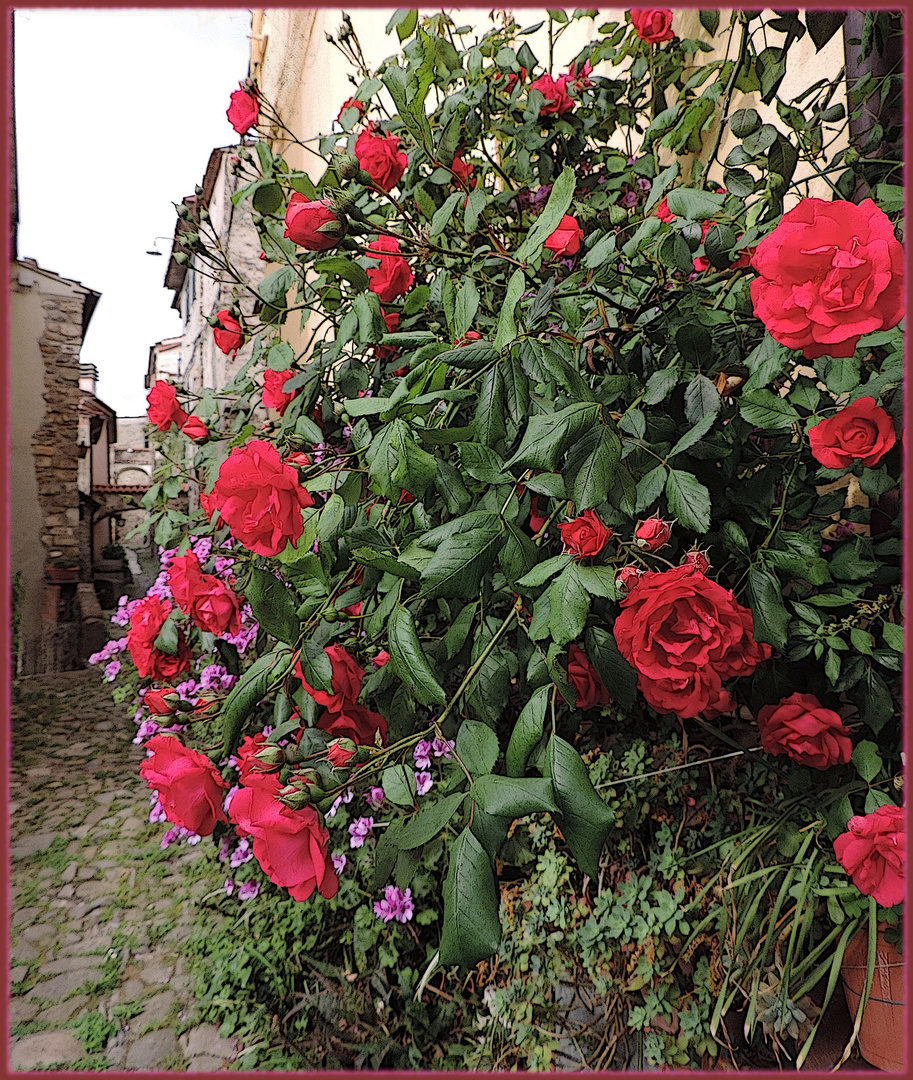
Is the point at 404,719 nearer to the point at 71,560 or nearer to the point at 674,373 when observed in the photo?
the point at 674,373

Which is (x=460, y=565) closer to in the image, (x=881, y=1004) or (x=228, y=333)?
(x=881, y=1004)

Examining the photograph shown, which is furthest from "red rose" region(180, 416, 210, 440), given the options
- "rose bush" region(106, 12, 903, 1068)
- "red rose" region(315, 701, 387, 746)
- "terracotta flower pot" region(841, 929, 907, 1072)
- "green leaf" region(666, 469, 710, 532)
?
"terracotta flower pot" region(841, 929, 907, 1072)

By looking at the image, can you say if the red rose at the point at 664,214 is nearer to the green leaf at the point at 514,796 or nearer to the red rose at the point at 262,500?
the red rose at the point at 262,500

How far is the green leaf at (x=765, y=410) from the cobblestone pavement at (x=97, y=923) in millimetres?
1672

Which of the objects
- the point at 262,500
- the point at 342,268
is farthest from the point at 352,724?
the point at 342,268

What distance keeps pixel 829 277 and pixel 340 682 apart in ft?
2.02

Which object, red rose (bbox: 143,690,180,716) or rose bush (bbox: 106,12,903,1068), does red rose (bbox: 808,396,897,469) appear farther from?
red rose (bbox: 143,690,180,716)

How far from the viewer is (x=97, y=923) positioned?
228cm

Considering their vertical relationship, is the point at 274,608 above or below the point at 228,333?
below

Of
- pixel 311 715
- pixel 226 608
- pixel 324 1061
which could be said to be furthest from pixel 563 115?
pixel 324 1061

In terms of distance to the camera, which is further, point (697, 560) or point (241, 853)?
point (241, 853)

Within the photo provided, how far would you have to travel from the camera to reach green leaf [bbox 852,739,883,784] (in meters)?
0.83

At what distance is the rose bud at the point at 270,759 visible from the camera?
0.63m

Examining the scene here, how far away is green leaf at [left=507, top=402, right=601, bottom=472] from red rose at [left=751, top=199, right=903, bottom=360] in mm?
196
